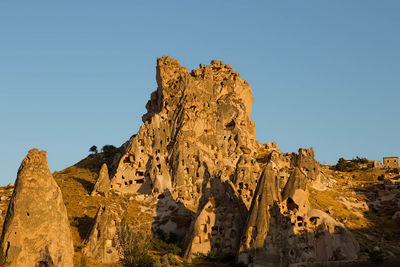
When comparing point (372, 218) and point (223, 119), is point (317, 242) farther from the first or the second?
point (223, 119)

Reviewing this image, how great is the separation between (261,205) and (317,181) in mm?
35286

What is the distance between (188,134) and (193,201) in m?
12.3

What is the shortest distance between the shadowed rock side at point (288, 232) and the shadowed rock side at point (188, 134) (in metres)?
8.72

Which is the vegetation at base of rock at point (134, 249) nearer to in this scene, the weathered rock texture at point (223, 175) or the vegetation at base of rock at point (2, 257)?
the weathered rock texture at point (223, 175)

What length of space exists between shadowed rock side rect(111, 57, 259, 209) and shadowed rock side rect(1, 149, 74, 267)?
20.5m

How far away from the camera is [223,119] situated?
99.8 metres

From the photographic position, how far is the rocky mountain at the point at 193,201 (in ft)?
185

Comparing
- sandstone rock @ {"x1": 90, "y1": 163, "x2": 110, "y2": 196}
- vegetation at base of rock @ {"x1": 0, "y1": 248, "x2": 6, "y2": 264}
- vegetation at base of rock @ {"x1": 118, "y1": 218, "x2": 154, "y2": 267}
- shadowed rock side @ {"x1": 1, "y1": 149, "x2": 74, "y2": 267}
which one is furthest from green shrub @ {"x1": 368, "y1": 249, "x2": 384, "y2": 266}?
sandstone rock @ {"x1": 90, "y1": 163, "x2": 110, "y2": 196}

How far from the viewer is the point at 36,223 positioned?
54.5 meters

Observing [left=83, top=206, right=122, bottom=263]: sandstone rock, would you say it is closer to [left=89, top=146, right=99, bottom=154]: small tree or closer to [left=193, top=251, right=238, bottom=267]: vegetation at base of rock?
[left=193, top=251, right=238, bottom=267]: vegetation at base of rock

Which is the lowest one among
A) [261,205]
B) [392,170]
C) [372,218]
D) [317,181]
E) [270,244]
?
[270,244]

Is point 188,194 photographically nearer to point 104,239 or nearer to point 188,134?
point 188,134

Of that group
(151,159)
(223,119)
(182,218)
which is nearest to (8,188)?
(151,159)

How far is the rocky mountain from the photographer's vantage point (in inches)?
2217
